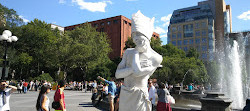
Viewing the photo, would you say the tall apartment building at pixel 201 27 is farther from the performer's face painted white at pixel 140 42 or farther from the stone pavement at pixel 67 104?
the performer's face painted white at pixel 140 42

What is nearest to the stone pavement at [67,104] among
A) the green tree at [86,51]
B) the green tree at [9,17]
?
the green tree at [86,51]

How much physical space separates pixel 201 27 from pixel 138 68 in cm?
7462

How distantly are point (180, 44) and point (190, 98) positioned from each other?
214ft

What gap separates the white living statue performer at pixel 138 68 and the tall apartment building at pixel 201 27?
70793mm

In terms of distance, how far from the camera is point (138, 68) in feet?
11.8

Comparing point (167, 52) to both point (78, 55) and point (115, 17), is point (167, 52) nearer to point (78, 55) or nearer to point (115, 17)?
point (78, 55)

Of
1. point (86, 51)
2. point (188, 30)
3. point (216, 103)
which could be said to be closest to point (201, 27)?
point (188, 30)

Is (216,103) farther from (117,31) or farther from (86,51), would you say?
(117,31)

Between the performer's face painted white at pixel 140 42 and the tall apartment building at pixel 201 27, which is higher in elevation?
the tall apartment building at pixel 201 27

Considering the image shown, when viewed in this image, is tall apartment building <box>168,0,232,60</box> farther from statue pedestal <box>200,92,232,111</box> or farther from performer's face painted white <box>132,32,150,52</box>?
performer's face painted white <box>132,32,150,52</box>

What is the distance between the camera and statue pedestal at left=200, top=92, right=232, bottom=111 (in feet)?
19.3

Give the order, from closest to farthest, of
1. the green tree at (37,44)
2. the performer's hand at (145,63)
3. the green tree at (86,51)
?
1. the performer's hand at (145,63)
2. the green tree at (86,51)
3. the green tree at (37,44)

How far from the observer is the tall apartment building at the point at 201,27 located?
232 feet

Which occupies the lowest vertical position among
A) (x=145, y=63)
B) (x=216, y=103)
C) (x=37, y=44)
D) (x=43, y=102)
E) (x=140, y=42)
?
(x=216, y=103)
